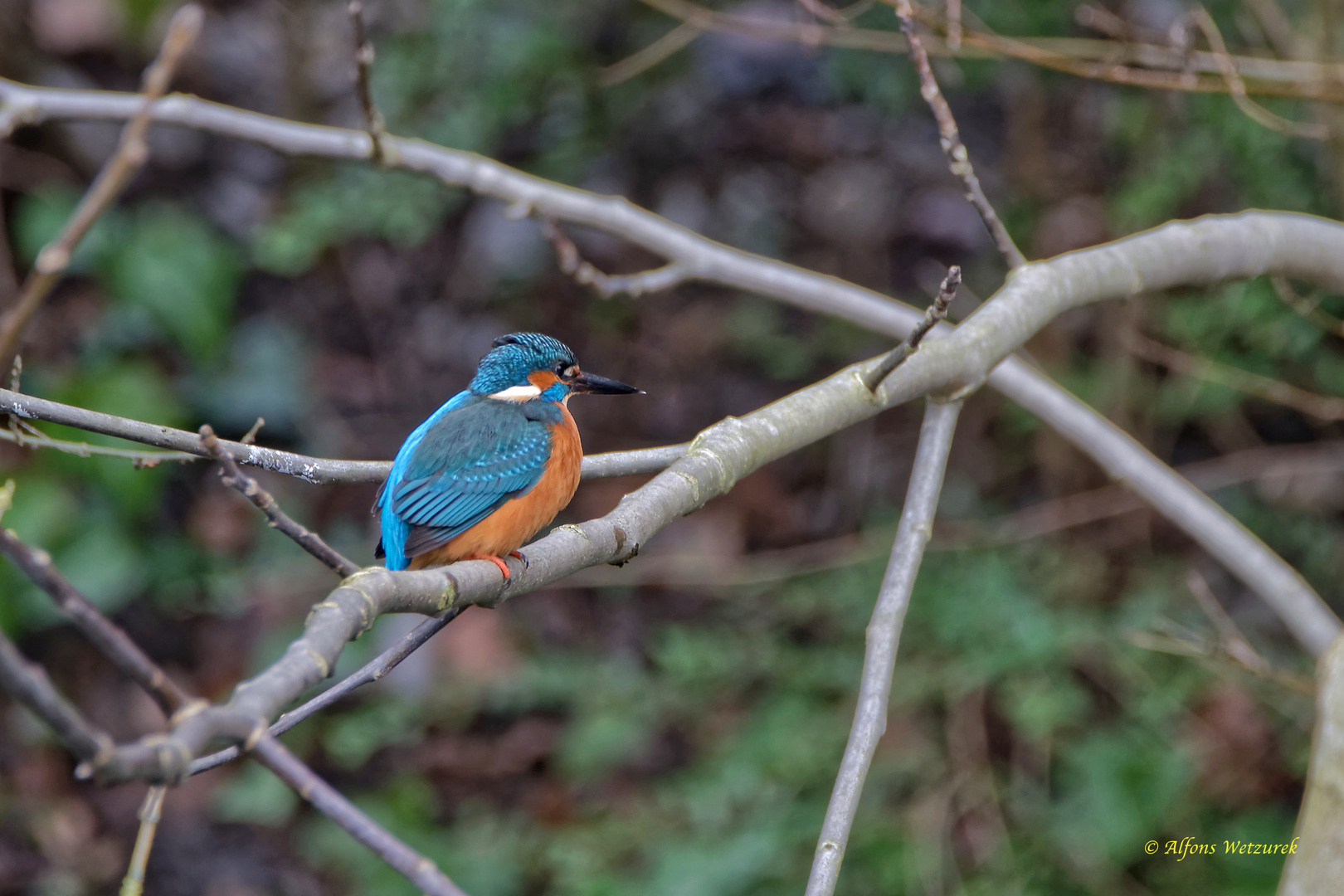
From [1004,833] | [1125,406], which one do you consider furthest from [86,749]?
[1125,406]

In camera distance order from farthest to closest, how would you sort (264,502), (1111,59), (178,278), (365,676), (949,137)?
(178,278), (1111,59), (949,137), (365,676), (264,502)

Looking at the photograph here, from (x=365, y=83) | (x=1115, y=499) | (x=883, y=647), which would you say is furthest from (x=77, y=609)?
(x=1115, y=499)

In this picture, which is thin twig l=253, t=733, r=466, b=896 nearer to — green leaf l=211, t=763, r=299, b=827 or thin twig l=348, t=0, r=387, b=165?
thin twig l=348, t=0, r=387, b=165

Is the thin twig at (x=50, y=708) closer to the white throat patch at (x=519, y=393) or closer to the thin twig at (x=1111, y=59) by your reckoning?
the white throat patch at (x=519, y=393)

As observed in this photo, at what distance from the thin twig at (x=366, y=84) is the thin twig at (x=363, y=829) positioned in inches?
65.4

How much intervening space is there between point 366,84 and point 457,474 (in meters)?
0.89

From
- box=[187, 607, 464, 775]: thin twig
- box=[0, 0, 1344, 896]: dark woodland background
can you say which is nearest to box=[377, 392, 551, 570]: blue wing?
box=[187, 607, 464, 775]: thin twig

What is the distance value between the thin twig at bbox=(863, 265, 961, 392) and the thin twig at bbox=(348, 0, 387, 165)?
1.21m

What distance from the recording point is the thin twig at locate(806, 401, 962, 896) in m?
1.34

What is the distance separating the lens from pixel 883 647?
1590 mm

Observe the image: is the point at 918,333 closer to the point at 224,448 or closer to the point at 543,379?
the point at 224,448

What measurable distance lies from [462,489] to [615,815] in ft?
6.88

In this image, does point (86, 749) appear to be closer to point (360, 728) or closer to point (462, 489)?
point (462, 489)

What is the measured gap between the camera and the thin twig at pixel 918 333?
1283mm
